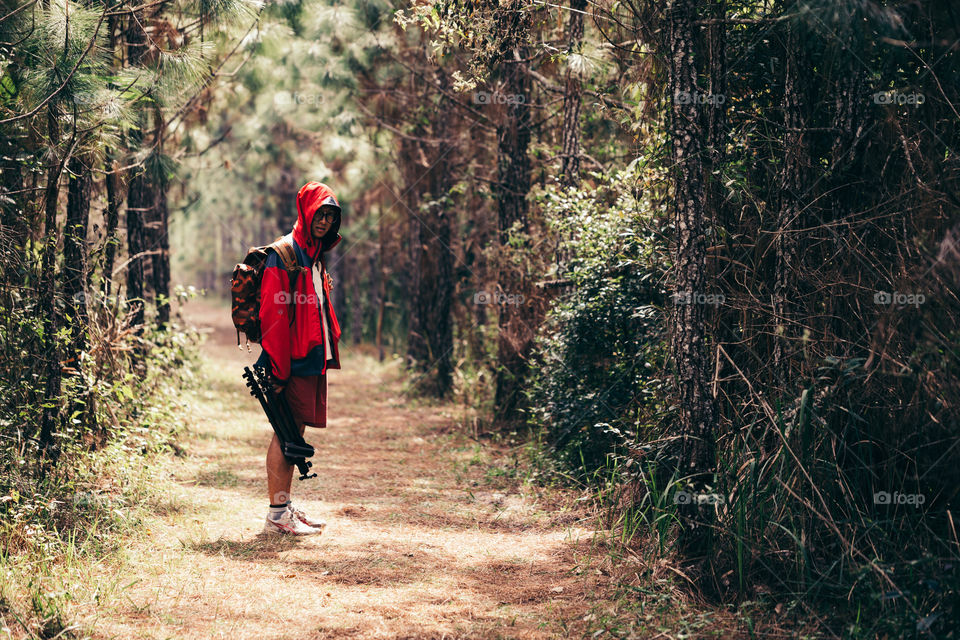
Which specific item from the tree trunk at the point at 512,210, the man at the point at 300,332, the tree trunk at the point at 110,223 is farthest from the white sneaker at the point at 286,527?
the tree trunk at the point at 512,210

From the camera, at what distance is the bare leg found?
5.77 m

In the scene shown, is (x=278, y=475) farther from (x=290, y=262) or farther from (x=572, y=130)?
(x=572, y=130)

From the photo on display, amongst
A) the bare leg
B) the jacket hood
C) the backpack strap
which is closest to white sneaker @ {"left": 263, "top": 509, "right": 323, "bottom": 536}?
the bare leg

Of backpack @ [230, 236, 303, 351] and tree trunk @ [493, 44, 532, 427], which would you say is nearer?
backpack @ [230, 236, 303, 351]

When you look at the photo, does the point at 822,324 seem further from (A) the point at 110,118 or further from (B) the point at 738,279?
(A) the point at 110,118

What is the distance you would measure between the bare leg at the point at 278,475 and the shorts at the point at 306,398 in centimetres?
25

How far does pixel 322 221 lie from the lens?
5.85 meters

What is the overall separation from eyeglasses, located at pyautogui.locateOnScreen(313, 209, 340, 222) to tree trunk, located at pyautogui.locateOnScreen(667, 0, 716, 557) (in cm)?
250

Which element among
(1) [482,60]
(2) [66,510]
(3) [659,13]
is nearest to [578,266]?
(1) [482,60]

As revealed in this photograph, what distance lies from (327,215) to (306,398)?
4.30 ft

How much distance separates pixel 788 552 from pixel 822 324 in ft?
4.70

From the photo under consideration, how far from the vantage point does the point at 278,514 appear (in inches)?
230

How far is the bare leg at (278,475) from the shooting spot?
5.77 metres

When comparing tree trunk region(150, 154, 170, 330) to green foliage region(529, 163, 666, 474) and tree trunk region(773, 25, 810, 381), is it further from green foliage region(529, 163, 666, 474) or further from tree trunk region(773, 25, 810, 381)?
tree trunk region(773, 25, 810, 381)
